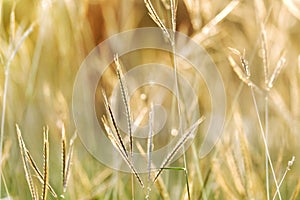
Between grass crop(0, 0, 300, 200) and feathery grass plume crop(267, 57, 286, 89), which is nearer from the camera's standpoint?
feathery grass plume crop(267, 57, 286, 89)

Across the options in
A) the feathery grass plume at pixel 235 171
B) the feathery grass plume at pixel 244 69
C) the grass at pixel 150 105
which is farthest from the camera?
the grass at pixel 150 105

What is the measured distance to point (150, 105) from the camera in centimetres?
120

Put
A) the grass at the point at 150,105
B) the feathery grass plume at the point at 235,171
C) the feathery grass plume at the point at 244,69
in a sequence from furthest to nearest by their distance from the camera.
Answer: the grass at the point at 150,105, the feathery grass plume at the point at 235,171, the feathery grass plume at the point at 244,69

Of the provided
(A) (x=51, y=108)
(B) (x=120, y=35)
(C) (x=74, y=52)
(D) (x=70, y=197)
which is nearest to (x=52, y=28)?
(C) (x=74, y=52)

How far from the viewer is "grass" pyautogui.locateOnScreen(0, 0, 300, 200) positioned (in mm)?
1146

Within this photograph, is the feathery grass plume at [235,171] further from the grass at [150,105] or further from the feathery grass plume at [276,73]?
the feathery grass plume at [276,73]

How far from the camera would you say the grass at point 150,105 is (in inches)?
45.1

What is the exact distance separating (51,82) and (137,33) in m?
0.38

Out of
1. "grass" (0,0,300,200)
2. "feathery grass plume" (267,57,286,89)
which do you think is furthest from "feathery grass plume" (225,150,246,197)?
"feathery grass plume" (267,57,286,89)

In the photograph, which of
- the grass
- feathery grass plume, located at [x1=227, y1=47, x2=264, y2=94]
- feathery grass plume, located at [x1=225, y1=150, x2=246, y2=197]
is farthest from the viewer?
the grass

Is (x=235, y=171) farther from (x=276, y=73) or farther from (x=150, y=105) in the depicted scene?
(x=150, y=105)

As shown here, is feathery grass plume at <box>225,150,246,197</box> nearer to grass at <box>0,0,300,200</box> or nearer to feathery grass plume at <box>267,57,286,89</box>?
grass at <box>0,0,300,200</box>

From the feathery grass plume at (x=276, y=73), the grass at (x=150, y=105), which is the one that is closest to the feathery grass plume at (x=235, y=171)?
the grass at (x=150, y=105)

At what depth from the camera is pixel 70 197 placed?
1238 mm
